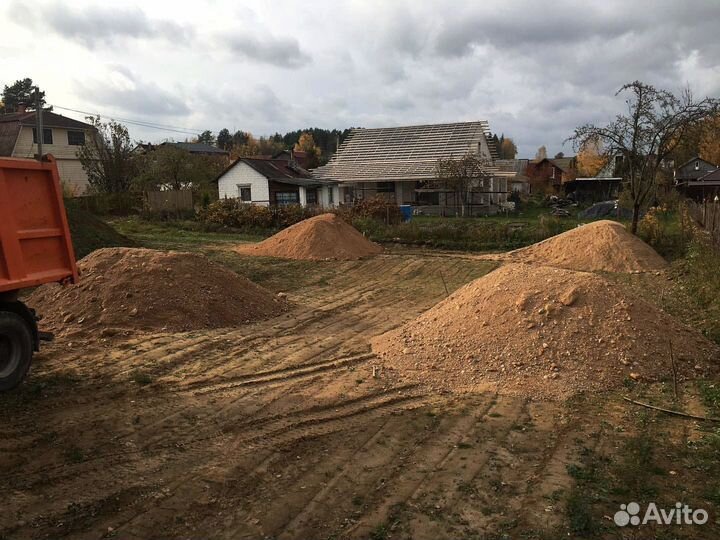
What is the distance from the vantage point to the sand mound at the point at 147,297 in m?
9.56

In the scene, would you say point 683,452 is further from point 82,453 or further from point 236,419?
point 82,453

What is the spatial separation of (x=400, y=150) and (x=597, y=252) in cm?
2727

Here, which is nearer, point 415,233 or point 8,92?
point 415,233

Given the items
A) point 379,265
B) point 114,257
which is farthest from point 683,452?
point 379,265

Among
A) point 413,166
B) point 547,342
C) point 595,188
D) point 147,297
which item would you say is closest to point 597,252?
point 547,342

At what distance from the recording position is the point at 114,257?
1101cm

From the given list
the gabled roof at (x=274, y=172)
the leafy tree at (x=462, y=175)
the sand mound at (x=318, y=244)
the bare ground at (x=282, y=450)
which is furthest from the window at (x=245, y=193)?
the bare ground at (x=282, y=450)

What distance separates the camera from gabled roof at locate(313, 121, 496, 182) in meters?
40.0

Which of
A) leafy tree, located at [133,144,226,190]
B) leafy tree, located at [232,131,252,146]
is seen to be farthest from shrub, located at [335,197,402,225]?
leafy tree, located at [232,131,252,146]

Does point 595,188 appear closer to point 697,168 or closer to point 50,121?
point 697,168

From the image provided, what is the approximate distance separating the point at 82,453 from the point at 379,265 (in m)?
13.7

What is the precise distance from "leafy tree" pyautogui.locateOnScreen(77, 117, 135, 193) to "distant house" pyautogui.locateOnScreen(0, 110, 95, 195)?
5.77 feet

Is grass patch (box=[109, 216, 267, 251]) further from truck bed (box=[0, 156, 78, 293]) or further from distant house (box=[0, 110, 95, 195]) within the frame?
truck bed (box=[0, 156, 78, 293])

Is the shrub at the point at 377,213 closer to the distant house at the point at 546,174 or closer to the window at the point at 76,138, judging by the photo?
the window at the point at 76,138
